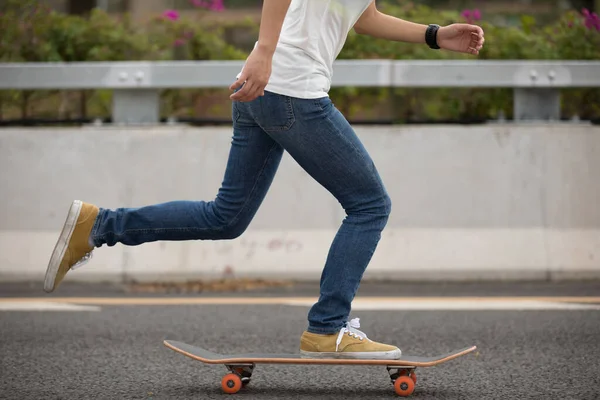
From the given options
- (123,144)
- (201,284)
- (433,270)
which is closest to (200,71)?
(123,144)

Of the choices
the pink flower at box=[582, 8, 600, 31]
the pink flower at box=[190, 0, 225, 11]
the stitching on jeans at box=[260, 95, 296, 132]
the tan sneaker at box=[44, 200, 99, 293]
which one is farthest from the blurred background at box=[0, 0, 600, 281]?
the stitching on jeans at box=[260, 95, 296, 132]

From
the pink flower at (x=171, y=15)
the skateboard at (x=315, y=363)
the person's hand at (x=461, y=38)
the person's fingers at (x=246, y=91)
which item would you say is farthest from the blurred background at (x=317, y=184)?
the person's fingers at (x=246, y=91)

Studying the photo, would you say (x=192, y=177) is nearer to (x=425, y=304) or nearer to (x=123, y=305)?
(x=123, y=305)

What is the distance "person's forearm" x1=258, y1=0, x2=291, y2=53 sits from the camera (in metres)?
3.86

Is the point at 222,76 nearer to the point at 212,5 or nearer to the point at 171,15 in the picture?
the point at 171,15

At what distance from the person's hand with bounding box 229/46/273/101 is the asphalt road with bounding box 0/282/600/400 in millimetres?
1202

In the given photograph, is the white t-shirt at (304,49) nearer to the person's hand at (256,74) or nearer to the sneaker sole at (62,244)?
the person's hand at (256,74)

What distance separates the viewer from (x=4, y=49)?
28.5ft

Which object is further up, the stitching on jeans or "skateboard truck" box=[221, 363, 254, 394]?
the stitching on jeans

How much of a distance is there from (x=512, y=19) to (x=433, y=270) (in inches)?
107

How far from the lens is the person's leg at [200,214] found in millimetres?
4414

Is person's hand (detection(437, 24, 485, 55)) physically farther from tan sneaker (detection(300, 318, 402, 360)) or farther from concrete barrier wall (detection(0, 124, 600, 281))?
concrete barrier wall (detection(0, 124, 600, 281))

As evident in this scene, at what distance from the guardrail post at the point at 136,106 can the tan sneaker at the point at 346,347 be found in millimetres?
3881

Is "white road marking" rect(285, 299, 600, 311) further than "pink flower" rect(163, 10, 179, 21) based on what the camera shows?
No
